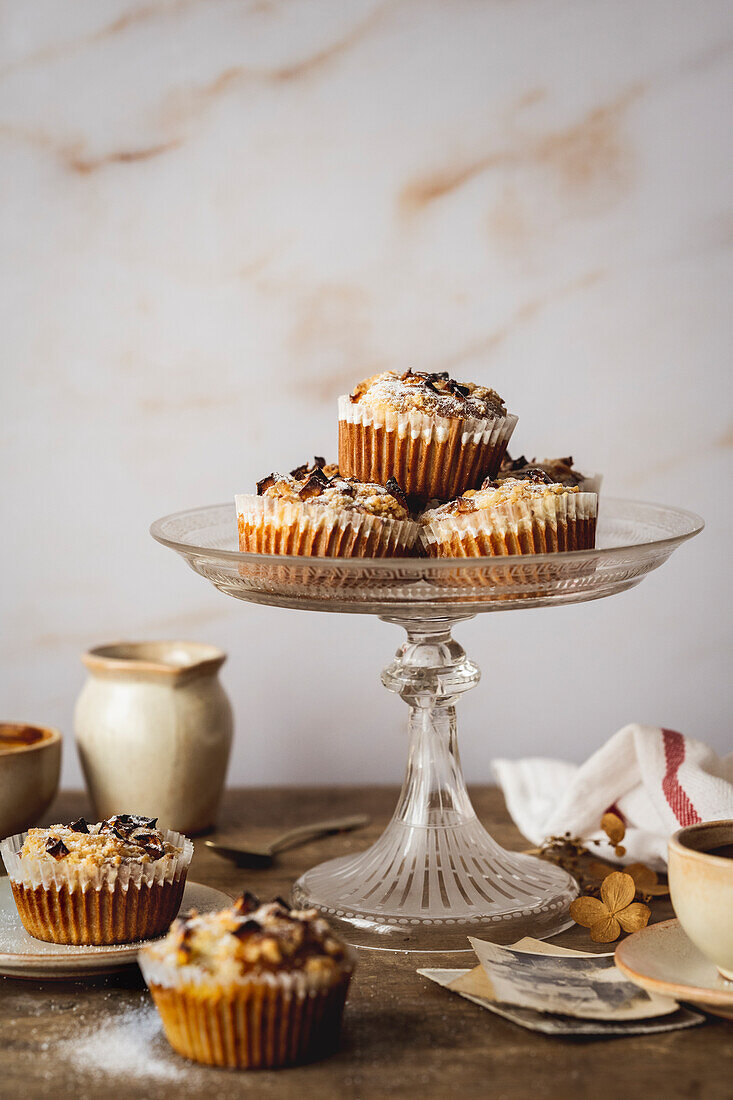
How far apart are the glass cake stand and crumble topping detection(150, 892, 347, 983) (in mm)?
257

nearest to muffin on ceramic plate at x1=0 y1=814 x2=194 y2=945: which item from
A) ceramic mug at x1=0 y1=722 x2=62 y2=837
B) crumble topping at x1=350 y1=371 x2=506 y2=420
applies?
ceramic mug at x1=0 y1=722 x2=62 y2=837

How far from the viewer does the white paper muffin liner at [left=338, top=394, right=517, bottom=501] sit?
118 centimetres

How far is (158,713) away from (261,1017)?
622 mm

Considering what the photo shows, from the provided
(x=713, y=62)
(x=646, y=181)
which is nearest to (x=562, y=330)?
(x=646, y=181)

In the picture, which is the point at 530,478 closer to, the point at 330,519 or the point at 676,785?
the point at 330,519

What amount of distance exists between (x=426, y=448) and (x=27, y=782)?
0.59 meters

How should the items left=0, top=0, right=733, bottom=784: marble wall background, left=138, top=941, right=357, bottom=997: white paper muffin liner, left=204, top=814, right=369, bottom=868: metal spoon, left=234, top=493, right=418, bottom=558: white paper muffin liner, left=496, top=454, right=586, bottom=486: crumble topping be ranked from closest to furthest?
left=138, top=941, right=357, bottom=997: white paper muffin liner < left=234, top=493, right=418, bottom=558: white paper muffin liner < left=496, top=454, right=586, bottom=486: crumble topping < left=204, top=814, right=369, bottom=868: metal spoon < left=0, top=0, right=733, bottom=784: marble wall background

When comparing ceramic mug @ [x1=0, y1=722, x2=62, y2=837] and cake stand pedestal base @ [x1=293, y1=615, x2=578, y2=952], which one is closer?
cake stand pedestal base @ [x1=293, y1=615, x2=578, y2=952]

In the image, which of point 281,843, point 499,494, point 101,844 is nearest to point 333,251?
point 499,494

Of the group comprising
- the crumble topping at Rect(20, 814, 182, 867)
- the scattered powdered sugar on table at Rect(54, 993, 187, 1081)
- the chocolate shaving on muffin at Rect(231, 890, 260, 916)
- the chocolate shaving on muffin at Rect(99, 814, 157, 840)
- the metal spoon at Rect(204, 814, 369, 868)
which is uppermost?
the chocolate shaving on muffin at Rect(99, 814, 157, 840)

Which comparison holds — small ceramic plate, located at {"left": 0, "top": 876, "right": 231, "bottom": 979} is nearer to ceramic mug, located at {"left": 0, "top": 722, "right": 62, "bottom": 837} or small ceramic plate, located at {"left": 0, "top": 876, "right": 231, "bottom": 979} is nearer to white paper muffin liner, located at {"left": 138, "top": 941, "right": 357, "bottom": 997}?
white paper muffin liner, located at {"left": 138, "top": 941, "right": 357, "bottom": 997}

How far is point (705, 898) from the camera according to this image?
907 millimetres

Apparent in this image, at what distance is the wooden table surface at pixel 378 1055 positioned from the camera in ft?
2.80

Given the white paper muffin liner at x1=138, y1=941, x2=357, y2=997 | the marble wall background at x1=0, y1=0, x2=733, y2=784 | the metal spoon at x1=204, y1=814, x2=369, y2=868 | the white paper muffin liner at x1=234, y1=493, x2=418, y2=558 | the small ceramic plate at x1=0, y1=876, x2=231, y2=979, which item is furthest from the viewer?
the marble wall background at x1=0, y1=0, x2=733, y2=784
